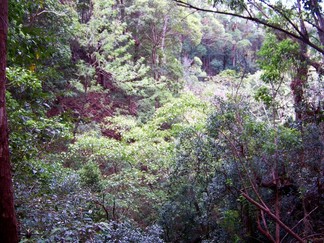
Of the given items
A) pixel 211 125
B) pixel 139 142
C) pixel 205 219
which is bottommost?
pixel 205 219

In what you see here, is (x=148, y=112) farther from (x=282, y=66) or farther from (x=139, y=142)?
(x=282, y=66)

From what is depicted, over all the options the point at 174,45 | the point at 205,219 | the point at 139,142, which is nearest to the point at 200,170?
the point at 205,219

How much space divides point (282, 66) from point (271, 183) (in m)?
2.25

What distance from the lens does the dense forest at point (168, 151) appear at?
124 inches

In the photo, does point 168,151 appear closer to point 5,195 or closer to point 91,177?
point 91,177

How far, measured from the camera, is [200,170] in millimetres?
6676

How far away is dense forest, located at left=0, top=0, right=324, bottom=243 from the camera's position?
3.16 m

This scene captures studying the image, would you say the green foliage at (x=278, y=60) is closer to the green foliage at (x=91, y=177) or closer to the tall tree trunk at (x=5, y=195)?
the green foliage at (x=91, y=177)

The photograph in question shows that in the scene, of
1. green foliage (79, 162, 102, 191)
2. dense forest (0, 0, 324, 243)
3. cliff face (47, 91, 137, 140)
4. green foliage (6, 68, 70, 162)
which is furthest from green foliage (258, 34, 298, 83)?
cliff face (47, 91, 137, 140)

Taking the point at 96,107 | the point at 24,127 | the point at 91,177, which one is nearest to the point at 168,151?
the point at 91,177

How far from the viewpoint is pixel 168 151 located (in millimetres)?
7906

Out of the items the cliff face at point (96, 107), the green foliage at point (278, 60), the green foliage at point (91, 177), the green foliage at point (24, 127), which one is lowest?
the green foliage at point (91, 177)

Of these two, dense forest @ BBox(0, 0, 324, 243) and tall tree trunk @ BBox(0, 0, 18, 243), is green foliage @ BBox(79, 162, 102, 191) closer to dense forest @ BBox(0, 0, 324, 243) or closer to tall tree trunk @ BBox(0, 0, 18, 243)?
dense forest @ BBox(0, 0, 324, 243)

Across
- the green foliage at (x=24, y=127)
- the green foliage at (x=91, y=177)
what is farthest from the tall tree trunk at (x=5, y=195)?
the green foliage at (x=91, y=177)
